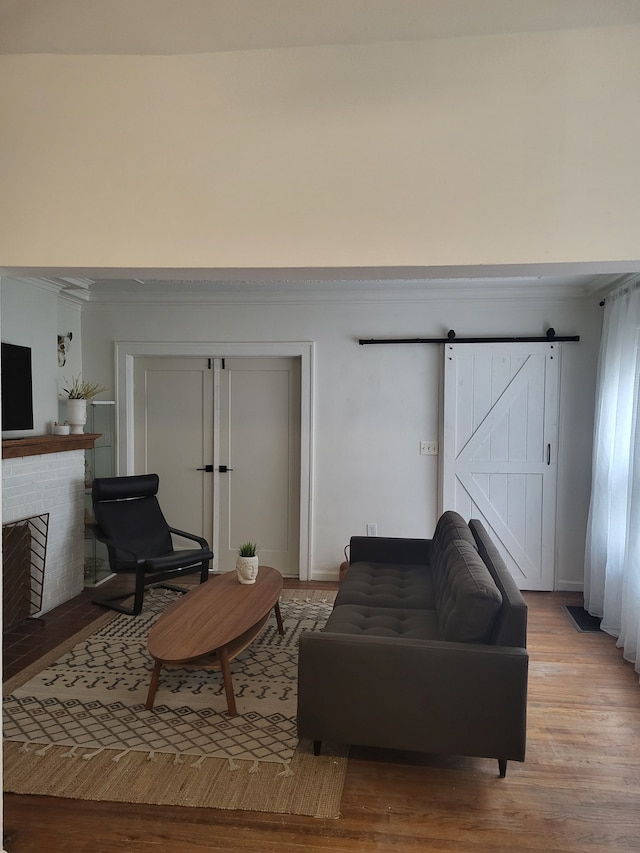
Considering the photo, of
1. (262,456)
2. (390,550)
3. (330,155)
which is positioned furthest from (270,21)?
(262,456)

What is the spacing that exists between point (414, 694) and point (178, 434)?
3.60 meters

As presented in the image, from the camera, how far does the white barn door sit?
486 centimetres

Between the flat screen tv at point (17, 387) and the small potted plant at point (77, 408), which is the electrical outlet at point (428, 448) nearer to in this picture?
the small potted plant at point (77, 408)

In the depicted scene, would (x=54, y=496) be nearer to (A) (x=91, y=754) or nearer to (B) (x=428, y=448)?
(A) (x=91, y=754)

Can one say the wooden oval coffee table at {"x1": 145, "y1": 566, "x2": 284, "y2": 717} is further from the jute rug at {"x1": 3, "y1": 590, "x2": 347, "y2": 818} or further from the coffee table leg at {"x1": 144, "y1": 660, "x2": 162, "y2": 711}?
the jute rug at {"x1": 3, "y1": 590, "x2": 347, "y2": 818}

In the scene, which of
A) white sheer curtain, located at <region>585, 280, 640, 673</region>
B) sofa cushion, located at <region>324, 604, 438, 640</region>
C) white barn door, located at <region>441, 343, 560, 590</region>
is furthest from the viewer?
white barn door, located at <region>441, 343, 560, 590</region>

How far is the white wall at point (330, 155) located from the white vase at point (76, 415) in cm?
314

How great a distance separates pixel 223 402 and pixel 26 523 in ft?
6.18

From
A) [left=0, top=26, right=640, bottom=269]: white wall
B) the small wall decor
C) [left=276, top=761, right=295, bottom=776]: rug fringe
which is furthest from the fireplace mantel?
[left=276, top=761, right=295, bottom=776]: rug fringe

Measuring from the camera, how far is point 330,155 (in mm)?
1704

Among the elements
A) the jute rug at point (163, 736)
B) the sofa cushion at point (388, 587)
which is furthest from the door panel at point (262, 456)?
the jute rug at point (163, 736)

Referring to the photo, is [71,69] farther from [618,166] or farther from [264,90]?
[618,166]

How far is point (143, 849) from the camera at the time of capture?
2043 millimetres

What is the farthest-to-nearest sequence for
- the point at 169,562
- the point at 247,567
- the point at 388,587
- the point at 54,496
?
the point at 54,496, the point at 169,562, the point at 247,567, the point at 388,587
